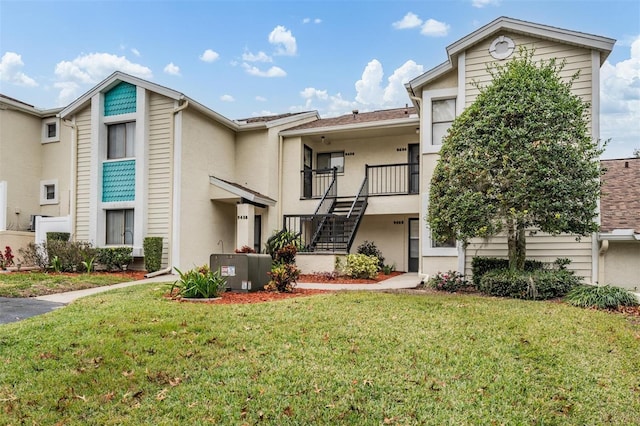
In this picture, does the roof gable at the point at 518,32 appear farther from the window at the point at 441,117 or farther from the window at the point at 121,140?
the window at the point at 121,140

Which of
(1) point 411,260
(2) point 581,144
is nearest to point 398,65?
(1) point 411,260

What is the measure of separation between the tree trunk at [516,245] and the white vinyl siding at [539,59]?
13.0 feet

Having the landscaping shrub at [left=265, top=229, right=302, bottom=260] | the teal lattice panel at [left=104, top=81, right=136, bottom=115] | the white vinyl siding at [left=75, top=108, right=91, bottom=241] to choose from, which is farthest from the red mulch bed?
the teal lattice panel at [left=104, top=81, right=136, bottom=115]

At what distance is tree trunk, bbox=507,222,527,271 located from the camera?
882 cm

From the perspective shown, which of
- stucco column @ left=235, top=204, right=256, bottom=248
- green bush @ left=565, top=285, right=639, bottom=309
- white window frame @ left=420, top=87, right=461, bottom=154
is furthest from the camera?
stucco column @ left=235, top=204, right=256, bottom=248

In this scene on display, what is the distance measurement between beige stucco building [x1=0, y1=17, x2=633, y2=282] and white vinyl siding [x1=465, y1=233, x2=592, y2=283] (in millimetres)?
53

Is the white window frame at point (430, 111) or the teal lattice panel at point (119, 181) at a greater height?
the white window frame at point (430, 111)

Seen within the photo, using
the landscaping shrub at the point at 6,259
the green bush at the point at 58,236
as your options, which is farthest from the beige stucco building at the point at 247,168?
the landscaping shrub at the point at 6,259

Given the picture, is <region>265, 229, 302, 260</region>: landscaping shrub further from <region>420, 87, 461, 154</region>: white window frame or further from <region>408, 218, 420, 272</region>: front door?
<region>420, 87, 461, 154</region>: white window frame

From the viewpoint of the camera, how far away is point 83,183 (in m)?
15.4

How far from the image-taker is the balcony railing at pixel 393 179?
16.1 meters

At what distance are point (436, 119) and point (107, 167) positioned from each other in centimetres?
1099

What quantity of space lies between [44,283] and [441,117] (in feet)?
36.9

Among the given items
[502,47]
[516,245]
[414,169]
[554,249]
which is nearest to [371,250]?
Result: [414,169]
